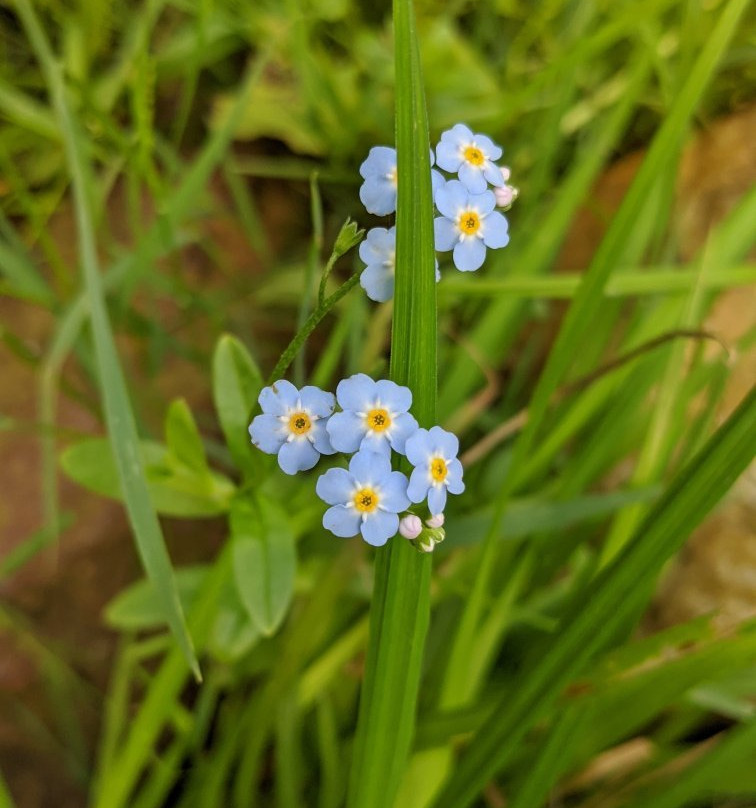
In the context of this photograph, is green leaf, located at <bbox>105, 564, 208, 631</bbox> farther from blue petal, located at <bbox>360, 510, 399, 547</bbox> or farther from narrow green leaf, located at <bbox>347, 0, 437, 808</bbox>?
blue petal, located at <bbox>360, 510, 399, 547</bbox>

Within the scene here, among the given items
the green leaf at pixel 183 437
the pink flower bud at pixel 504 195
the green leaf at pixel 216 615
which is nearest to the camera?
the pink flower bud at pixel 504 195

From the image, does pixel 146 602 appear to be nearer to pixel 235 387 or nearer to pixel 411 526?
pixel 235 387

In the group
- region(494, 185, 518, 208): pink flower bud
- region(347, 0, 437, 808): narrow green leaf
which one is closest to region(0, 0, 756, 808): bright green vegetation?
region(347, 0, 437, 808): narrow green leaf

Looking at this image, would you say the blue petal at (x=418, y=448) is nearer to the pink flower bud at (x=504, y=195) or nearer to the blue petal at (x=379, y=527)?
the blue petal at (x=379, y=527)

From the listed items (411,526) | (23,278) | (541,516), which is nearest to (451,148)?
(411,526)

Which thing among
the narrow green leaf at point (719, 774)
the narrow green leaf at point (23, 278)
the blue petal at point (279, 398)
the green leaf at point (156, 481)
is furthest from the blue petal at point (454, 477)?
the narrow green leaf at point (23, 278)
